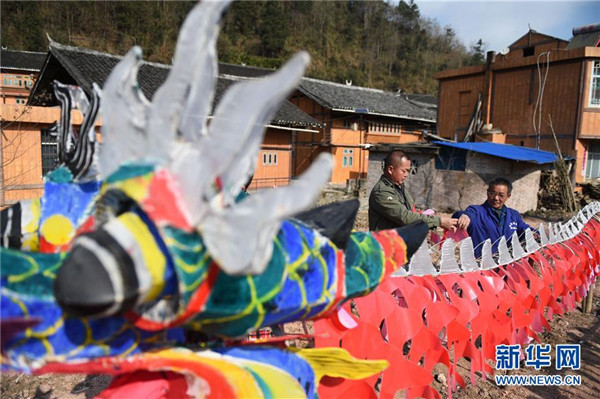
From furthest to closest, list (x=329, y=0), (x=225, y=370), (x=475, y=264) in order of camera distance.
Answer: (x=329, y=0)
(x=475, y=264)
(x=225, y=370)

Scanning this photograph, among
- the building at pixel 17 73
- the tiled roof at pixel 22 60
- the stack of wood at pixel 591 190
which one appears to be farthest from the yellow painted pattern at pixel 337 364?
the tiled roof at pixel 22 60

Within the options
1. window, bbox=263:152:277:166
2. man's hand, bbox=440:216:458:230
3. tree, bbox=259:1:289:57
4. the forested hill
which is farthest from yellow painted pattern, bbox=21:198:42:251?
tree, bbox=259:1:289:57

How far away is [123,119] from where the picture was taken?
3.44 feet

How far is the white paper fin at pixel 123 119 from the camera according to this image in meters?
1.03

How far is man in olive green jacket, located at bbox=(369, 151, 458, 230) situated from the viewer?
9.89ft

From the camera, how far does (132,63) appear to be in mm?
1096

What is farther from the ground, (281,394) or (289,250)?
(289,250)

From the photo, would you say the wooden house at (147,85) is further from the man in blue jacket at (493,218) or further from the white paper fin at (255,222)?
the white paper fin at (255,222)

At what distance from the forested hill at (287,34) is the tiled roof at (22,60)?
2.10m

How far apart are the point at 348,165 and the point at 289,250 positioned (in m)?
17.9

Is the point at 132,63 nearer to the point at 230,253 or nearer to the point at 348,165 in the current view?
the point at 230,253

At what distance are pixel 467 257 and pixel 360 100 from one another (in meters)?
17.8

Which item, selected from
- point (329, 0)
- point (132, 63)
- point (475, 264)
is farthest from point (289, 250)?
point (329, 0)

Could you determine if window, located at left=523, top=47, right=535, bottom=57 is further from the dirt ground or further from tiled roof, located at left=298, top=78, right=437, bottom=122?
the dirt ground
